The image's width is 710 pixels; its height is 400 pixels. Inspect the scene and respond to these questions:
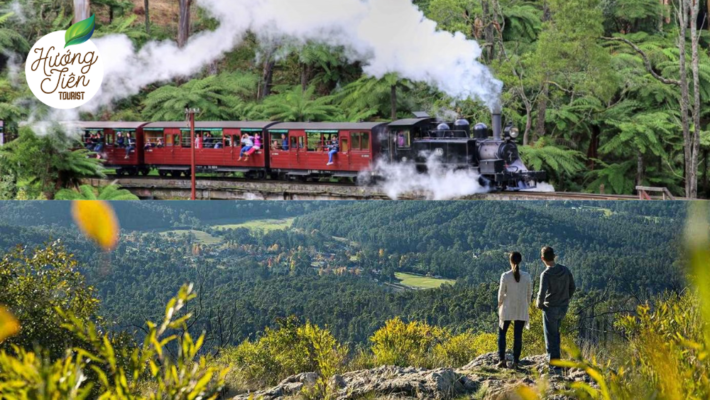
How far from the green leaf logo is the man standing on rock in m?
7.87

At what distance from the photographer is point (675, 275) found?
5062 mm

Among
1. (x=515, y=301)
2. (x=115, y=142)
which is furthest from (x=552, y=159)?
(x=515, y=301)

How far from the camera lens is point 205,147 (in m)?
10.6

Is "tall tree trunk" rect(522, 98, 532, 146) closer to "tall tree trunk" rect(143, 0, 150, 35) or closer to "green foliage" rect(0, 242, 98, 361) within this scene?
"tall tree trunk" rect(143, 0, 150, 35)

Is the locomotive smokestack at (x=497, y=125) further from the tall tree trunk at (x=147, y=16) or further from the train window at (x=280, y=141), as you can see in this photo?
the tall tree trunk at (x=147, y=16)

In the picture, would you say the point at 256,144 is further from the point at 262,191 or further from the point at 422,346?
the point at 422,346

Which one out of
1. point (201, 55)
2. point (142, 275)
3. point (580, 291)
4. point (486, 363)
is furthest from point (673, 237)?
point (201, 55)

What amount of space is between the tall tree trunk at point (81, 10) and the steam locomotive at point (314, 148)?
1316mm

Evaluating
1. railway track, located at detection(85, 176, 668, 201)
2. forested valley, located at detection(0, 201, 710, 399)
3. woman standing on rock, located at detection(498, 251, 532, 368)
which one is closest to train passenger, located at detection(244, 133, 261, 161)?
railway track, located at detection(85, 176, 668, 201)

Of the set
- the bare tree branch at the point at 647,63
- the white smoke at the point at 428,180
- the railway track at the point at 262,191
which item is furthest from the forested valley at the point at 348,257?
the bare tree branch at the point at 647,63

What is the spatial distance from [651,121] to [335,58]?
4094 millimetres

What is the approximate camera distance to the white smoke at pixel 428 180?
31.9 ft

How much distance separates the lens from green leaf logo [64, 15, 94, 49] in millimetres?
10531

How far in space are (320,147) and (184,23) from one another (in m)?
2.71
